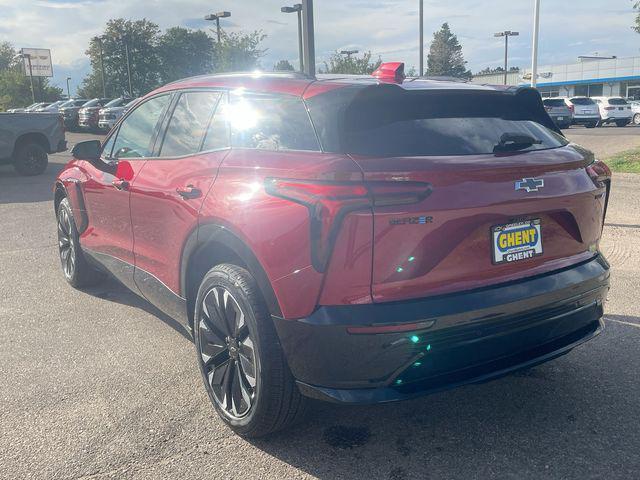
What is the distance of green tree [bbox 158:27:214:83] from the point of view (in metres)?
82.3

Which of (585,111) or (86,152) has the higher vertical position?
(86,152)

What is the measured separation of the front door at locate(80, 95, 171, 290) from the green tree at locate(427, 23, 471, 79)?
102m

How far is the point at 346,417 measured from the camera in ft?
10.5

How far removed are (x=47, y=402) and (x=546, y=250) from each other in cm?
276

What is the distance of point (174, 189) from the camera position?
346 centimetres

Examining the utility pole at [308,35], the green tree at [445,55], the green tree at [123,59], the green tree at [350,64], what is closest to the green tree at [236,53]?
the green tree at [350,64]

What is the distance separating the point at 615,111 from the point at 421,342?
34.9 metres

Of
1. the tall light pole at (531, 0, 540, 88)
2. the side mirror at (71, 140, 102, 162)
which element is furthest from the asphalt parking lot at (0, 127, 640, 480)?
the tall light pole at (531, 0, 540, 88)

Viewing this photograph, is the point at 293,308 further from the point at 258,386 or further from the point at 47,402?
the point at 47,402

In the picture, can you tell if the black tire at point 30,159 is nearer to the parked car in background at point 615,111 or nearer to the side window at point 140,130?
the side window at point 140,130

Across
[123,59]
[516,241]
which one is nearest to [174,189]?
[516,241]

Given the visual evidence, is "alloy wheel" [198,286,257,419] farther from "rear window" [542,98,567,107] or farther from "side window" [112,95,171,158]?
"rear window" [542,98,567,107]

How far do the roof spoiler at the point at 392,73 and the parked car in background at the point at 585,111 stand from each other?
3212 cm

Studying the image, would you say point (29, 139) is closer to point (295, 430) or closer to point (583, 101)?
point (295, 430)
